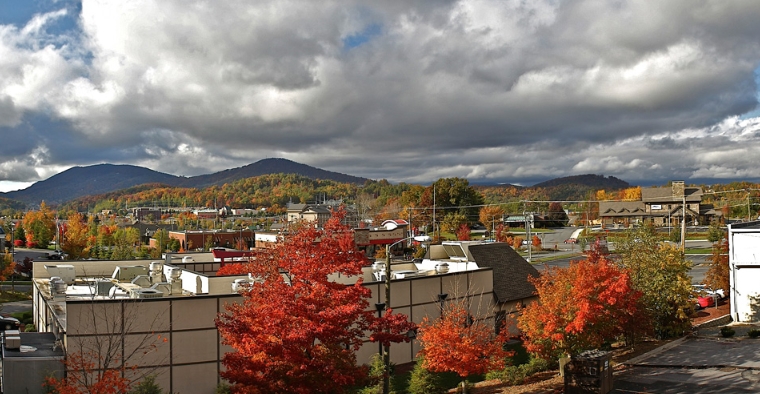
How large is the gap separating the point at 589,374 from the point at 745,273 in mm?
22738

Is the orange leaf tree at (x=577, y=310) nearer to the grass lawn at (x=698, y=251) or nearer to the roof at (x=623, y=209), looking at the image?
the grass lawn at (x=698, y=251)

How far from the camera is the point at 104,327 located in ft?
77.0

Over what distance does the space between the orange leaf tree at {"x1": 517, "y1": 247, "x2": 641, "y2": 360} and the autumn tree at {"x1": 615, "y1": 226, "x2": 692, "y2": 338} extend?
556 centimetres

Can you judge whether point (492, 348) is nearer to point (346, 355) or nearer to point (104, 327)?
point (346, 355)

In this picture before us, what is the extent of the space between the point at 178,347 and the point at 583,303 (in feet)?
57.7

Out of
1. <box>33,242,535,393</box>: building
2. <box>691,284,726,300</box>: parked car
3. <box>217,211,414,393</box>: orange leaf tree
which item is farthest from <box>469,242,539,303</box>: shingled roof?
<box>217,211,414,393</box>: orange leaf tree

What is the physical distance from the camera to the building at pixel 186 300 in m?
23.6

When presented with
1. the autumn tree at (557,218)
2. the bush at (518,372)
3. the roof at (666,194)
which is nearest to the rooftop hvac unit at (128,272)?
the bush at (518,372)

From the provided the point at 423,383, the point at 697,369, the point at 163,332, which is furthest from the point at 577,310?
the point at 163,332

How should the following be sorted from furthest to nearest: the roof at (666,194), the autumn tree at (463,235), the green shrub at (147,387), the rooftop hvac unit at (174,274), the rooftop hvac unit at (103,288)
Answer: the roof at (666,194), the autumn tree at (463,235), the rooftop hvac unit at (174,274), the rooftop hvac unit at (103,288), the green shrub at (147,387)

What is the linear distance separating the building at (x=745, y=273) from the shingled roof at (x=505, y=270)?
43.7ft

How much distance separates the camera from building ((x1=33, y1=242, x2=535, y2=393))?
77.3ft

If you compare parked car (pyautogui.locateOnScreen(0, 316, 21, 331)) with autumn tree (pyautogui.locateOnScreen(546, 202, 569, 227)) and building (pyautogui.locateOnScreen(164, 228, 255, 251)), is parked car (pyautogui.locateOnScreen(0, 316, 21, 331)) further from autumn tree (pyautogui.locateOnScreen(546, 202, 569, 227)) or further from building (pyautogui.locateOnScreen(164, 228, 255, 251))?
autumn tree (pyautogui.locateOnScreen(546, 202, 569, 227))

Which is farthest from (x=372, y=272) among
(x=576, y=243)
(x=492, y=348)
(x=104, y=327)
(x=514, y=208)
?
(x=514, y=208)
